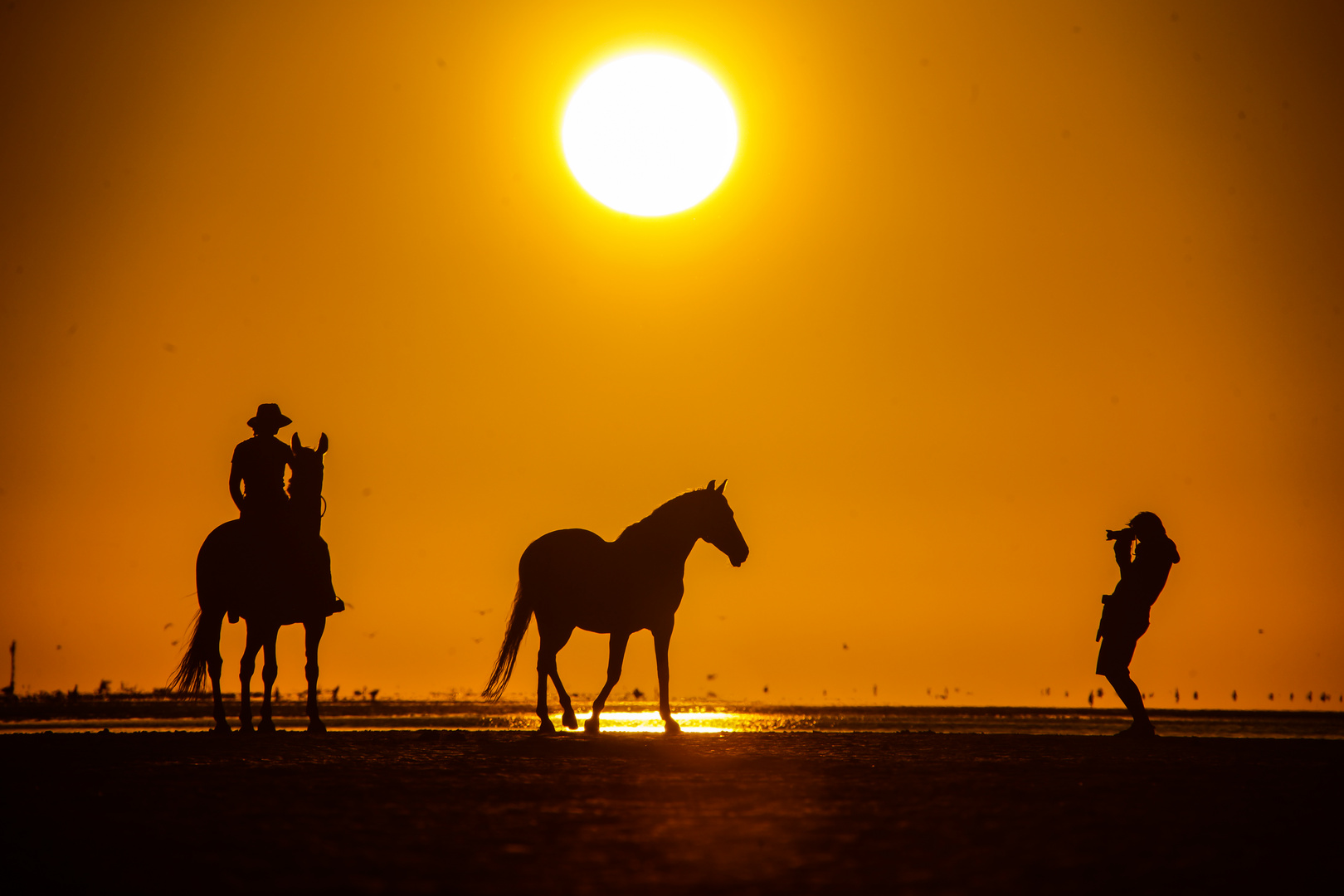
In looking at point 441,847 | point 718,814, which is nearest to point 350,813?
point 441,847

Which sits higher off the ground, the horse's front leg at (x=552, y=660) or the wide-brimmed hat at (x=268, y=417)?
the wide-brimmed hat at (x=268, y=417)

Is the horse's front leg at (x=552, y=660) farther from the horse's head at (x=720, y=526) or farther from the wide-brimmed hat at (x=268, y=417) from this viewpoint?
the wide-brimmed hat at (x=268, y=417)

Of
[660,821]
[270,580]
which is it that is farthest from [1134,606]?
[270,580]

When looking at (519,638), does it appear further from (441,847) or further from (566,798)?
(441,847)

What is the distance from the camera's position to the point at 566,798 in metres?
8.34

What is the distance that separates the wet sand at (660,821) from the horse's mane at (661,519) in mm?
4272

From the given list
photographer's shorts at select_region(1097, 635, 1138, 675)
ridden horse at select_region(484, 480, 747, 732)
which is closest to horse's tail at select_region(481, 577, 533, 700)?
ridden horse at select_region(484, 480, 747, 732)

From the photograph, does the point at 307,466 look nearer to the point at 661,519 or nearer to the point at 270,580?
the point at 270,580

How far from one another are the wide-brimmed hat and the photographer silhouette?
439 inches

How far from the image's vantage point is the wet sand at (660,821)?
18.7 feet

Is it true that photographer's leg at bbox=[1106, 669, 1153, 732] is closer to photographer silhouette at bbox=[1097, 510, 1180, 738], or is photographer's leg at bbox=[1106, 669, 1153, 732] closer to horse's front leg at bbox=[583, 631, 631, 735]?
photographer silhouette at bbox=[1097, 510, 1180, 738]

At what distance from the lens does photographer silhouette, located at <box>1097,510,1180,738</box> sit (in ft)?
50.2

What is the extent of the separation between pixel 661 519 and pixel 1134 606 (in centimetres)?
635

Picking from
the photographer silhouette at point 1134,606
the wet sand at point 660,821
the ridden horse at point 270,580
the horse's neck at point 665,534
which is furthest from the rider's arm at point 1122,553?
the ridden horse at point 270,580
